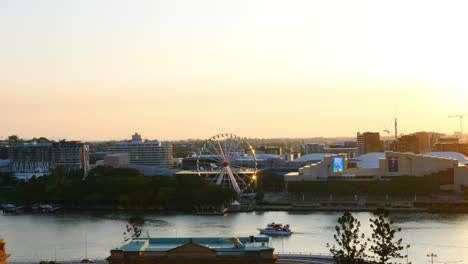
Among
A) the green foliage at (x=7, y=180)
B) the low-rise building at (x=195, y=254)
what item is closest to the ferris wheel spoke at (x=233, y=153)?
the green foliage at (x=7, y=180)

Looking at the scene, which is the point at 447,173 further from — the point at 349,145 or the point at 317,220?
the point at 349,145

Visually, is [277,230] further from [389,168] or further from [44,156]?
[44,156]

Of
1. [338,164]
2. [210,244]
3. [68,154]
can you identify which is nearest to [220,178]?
[338,164]

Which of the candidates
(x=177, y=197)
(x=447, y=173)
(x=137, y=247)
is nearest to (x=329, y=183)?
(x=447, y=173)

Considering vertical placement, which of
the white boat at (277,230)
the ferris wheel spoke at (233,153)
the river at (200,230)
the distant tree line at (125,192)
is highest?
the ferris wheel spoke at (233,153)

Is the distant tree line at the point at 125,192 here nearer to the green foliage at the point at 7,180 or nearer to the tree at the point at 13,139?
the green foliage at the point at 7,180

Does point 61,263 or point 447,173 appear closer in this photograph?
point 61,263
